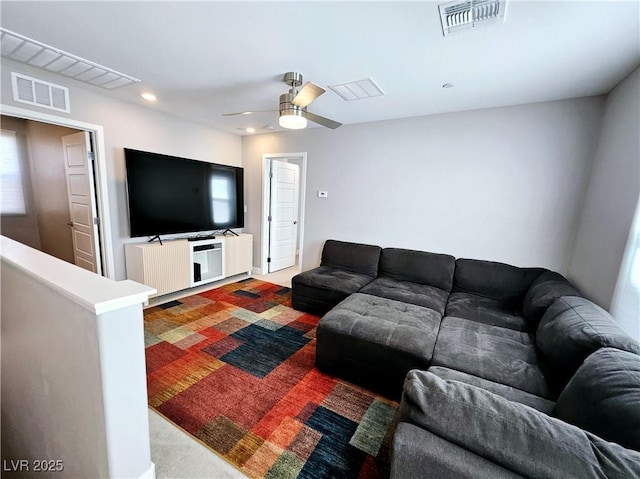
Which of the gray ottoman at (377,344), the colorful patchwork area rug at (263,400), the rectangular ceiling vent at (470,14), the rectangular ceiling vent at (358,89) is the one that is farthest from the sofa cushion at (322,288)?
the rectangular ceiling vent at (470,14)

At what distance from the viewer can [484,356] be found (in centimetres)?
173

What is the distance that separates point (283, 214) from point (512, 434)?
181 inches

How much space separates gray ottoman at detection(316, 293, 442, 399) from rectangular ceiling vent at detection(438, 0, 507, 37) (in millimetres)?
2032

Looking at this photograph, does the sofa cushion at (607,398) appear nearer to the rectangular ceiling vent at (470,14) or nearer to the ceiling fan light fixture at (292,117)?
the rectangular ceiling vent at (470,14)

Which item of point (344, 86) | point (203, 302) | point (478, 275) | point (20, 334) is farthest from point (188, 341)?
point (478, 275)

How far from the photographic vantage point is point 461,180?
3139mm

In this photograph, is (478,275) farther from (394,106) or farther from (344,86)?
(344,86)

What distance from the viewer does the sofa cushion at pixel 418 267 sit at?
3139mm

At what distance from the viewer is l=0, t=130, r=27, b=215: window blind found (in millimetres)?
3707

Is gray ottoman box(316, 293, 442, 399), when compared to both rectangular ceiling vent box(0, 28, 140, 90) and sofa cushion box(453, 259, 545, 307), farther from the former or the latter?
rectangular ceiling vent box(0, 28, 140, 90)

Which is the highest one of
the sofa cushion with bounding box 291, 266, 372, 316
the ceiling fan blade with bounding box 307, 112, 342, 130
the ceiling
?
the ceiling

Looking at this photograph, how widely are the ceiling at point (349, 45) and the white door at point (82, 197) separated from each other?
1.11 metres

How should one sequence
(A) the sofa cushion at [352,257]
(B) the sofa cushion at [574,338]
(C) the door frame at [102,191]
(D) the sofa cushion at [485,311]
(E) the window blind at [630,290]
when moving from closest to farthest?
(B) the sofa cushion at [574,338] → (E) the window blind at [630,290] → (D) the sofa cushion at [485,311] → (C) the door frame at [102,191] → (A) the sofa cushion at [352,257]

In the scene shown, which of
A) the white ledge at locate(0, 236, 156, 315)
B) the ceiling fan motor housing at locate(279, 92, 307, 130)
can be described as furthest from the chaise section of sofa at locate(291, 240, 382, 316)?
the white ledge at locate(0, 236, 156, 315)
